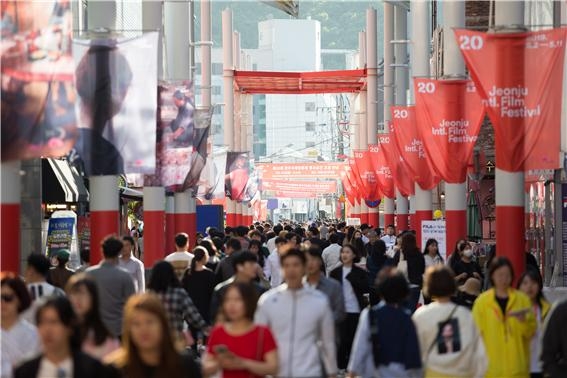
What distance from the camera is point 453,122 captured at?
2605 centimetres

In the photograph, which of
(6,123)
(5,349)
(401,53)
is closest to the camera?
(5,349)

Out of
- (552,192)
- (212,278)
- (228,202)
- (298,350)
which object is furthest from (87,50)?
(228,202)

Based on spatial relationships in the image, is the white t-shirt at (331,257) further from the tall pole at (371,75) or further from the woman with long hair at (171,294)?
the tall pole at (371,75)

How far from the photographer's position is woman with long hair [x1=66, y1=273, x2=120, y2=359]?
8844 millimetres

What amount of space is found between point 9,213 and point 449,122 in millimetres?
11941

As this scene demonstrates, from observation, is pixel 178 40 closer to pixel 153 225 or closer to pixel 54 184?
pixel 54 184

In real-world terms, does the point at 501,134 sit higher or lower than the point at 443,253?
higher

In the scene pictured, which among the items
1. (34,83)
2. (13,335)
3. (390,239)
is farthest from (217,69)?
(13,335)

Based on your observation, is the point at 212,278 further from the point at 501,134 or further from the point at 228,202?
the point at 228,202

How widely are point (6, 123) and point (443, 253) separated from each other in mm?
Answer: 15358

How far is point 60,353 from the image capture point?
7512 millimetres

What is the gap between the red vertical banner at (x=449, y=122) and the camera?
2609 centimetres

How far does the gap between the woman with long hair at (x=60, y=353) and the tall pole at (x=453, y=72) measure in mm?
20963

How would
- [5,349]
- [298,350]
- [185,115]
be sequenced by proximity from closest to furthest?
[5,349]
[298,350]
[185,115]
